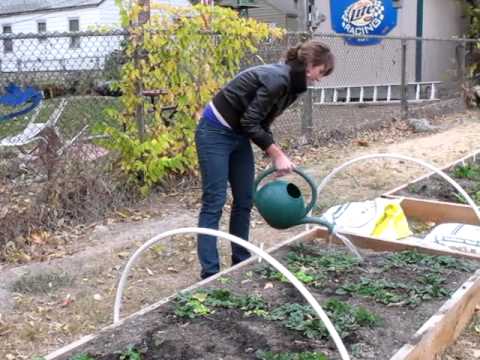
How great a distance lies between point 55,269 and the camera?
478 cm

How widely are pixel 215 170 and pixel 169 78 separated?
104 inches

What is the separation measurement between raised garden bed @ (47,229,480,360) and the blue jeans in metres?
0.23

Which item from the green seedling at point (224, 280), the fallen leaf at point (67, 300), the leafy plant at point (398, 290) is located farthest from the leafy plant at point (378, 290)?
the fallen leaf at point (67, 300)

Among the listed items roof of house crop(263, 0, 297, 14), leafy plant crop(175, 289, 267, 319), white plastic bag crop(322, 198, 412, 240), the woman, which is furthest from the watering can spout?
roof of house crop(263, 0, 297, 14)

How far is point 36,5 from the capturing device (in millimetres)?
28906

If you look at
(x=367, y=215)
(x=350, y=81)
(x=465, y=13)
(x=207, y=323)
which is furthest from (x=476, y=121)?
(x=207, y=323)

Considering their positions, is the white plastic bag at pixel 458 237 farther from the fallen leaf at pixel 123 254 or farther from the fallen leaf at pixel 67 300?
the fallen leaf at pixel 67 300

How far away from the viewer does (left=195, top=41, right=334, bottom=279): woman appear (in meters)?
3.89

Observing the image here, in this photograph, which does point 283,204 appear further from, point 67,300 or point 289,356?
point 67,300

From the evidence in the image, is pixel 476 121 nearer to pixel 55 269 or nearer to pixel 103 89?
pixel 103 89

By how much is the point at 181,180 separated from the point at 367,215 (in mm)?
2508

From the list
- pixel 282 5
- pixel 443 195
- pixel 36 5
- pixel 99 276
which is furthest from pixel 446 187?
pixel 36 5

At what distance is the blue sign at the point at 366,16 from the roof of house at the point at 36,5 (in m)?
13.1

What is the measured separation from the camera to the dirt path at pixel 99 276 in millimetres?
3889
